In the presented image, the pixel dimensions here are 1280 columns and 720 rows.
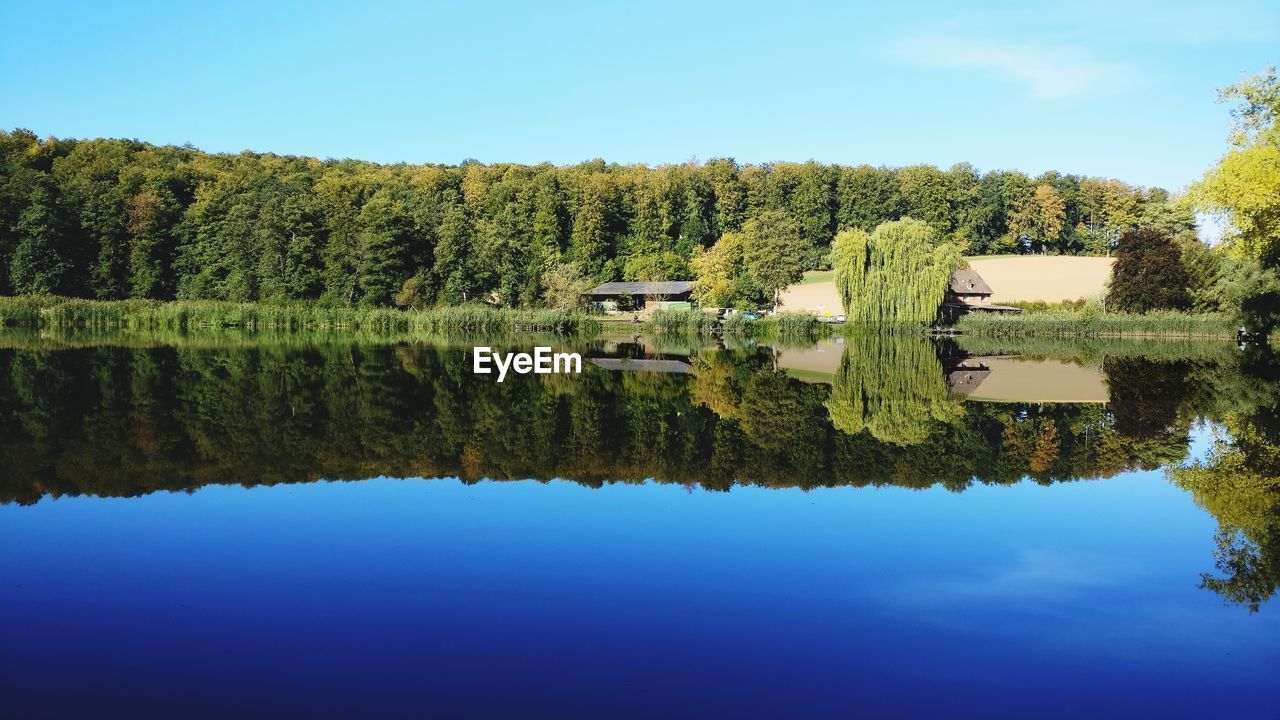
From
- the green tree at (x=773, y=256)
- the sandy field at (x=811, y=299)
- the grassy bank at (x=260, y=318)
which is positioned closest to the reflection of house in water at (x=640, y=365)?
the grassy bank at (x=260, y=318)

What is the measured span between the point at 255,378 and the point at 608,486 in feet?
44.0

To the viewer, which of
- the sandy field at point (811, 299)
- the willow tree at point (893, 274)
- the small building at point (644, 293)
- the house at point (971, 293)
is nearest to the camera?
the willow tree at point (893, 274)

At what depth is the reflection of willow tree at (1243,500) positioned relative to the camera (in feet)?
22.7

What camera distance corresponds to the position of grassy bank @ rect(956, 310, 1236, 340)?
152ft

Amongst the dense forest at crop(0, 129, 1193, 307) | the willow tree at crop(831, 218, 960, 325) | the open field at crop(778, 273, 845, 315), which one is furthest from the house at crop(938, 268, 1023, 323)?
the willow tree at crop(831, 218, 960, 325)

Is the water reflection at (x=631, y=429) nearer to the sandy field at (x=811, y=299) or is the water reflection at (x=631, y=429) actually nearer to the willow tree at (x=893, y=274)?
the willow tree at (x=893, y=274)

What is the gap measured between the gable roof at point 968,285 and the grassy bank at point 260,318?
35.3 meters

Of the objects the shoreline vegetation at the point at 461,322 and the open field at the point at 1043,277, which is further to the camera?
the open field at the point at 1043,277

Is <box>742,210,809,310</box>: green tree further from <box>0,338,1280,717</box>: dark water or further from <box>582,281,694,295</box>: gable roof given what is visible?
<box>0,338,1280,717</box>: dark water

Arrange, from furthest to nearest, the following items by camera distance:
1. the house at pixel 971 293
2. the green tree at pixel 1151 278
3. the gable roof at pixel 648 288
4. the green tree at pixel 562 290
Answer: the gable roof at pixel 648 288, the house at pixel 971 293, the green tree at pixel 562 290, the green tree at pixel 1151 278

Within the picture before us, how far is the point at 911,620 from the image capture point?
6.00 meters

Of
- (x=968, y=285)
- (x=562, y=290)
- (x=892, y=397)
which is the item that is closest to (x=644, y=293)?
(x=562, y=290)

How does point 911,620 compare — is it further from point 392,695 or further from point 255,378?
point 255,378

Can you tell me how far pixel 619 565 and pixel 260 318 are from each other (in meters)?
50.7
